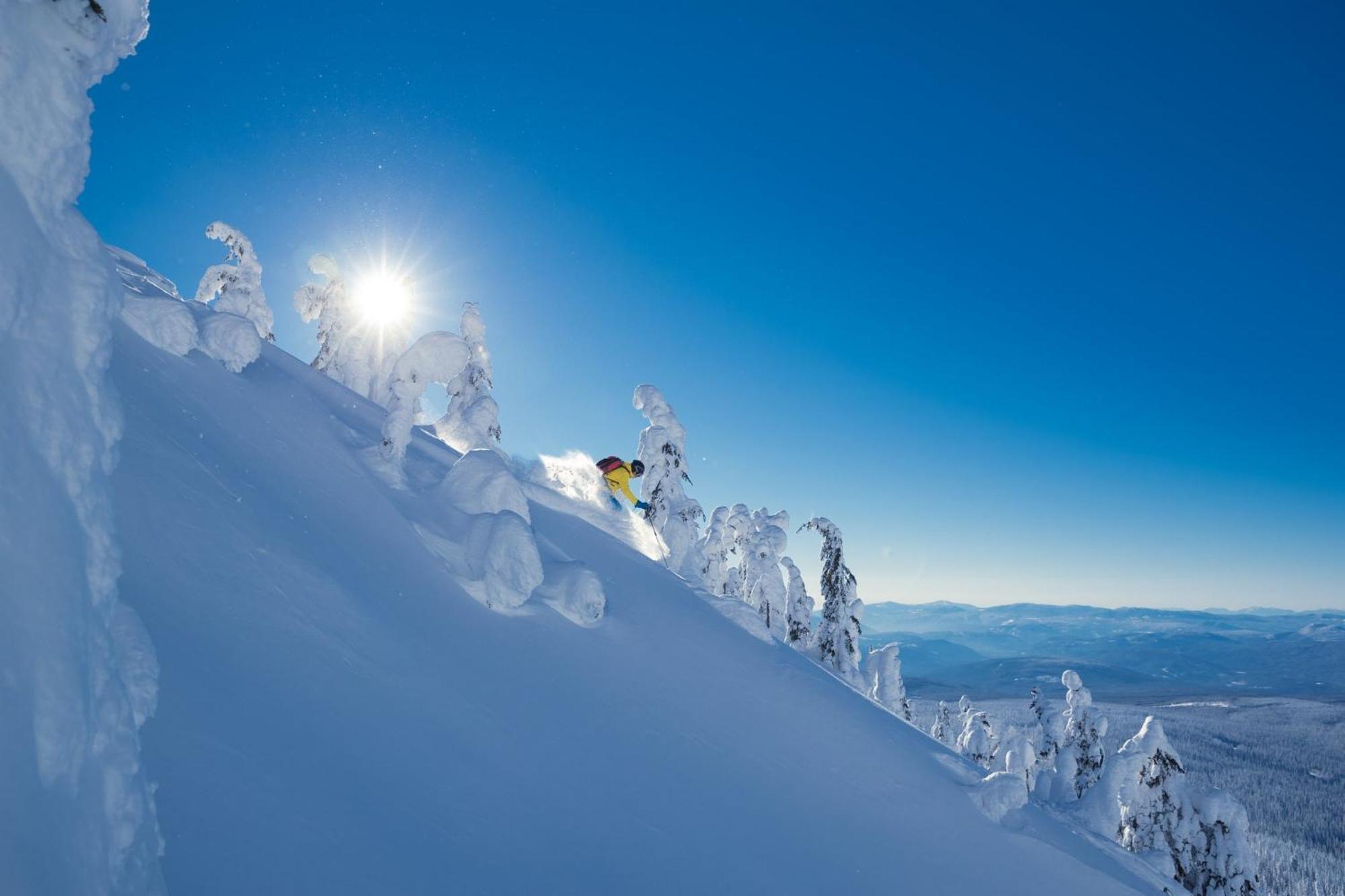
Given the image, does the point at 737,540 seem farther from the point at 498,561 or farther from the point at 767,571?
the point at 498,561

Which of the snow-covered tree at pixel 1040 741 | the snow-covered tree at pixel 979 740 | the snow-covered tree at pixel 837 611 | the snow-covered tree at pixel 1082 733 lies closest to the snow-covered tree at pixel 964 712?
the snow-covered tree at pixel 979 740

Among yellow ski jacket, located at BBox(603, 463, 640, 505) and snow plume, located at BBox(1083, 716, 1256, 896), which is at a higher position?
yellow ski jacket, located at BBox(603, 463, 640, 505)

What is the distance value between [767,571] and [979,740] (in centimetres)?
2285

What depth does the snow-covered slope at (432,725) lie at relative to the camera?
173 inches

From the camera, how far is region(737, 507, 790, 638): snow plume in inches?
914

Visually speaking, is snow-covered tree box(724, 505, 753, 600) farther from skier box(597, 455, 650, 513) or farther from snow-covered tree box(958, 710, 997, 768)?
snow-covered tree box(958, 710, 997, 768)

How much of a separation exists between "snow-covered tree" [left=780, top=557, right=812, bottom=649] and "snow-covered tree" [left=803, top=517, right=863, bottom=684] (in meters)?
0.53

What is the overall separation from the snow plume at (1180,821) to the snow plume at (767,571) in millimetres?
10832

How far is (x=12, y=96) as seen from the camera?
3102 millimetres

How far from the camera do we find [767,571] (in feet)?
77.2

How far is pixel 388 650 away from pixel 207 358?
20.5ft

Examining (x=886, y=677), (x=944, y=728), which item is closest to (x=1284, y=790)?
(x=944, y=728)

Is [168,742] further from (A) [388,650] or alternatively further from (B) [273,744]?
(A) [388,650]

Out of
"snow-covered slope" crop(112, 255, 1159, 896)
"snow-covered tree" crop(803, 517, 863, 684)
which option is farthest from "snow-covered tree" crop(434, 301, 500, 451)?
"snow-covered tree" crop(803, 517, 863, 684)
